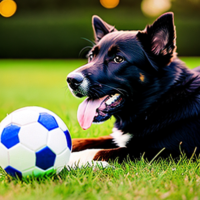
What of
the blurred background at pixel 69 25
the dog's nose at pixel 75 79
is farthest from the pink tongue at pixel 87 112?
the blurred background at pixel 69 25

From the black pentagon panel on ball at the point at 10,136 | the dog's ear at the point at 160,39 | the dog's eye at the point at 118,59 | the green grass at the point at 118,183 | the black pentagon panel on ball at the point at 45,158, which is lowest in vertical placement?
the green grass at the point at 118,183

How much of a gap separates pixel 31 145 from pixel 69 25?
17.8 metres

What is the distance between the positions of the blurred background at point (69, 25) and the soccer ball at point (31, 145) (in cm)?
1683

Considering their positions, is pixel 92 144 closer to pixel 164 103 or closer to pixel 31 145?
pixel 164 103

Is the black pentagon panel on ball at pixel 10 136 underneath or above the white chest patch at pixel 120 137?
above

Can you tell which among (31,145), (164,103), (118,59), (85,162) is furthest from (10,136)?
(164,103)

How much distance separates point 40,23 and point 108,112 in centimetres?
1760

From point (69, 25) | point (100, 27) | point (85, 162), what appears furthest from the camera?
point (69, 25)

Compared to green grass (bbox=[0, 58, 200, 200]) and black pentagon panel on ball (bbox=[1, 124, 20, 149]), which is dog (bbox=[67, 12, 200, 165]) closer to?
green grass (bbox=[0, 58, 200, 200])

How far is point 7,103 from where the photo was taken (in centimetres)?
599

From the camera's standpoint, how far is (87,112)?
267cm

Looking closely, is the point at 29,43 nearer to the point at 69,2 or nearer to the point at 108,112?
the point at 69,2

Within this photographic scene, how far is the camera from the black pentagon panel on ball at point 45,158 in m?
1.94

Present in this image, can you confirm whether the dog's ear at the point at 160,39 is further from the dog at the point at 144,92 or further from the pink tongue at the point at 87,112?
the pink tongue at the point at 87,112
